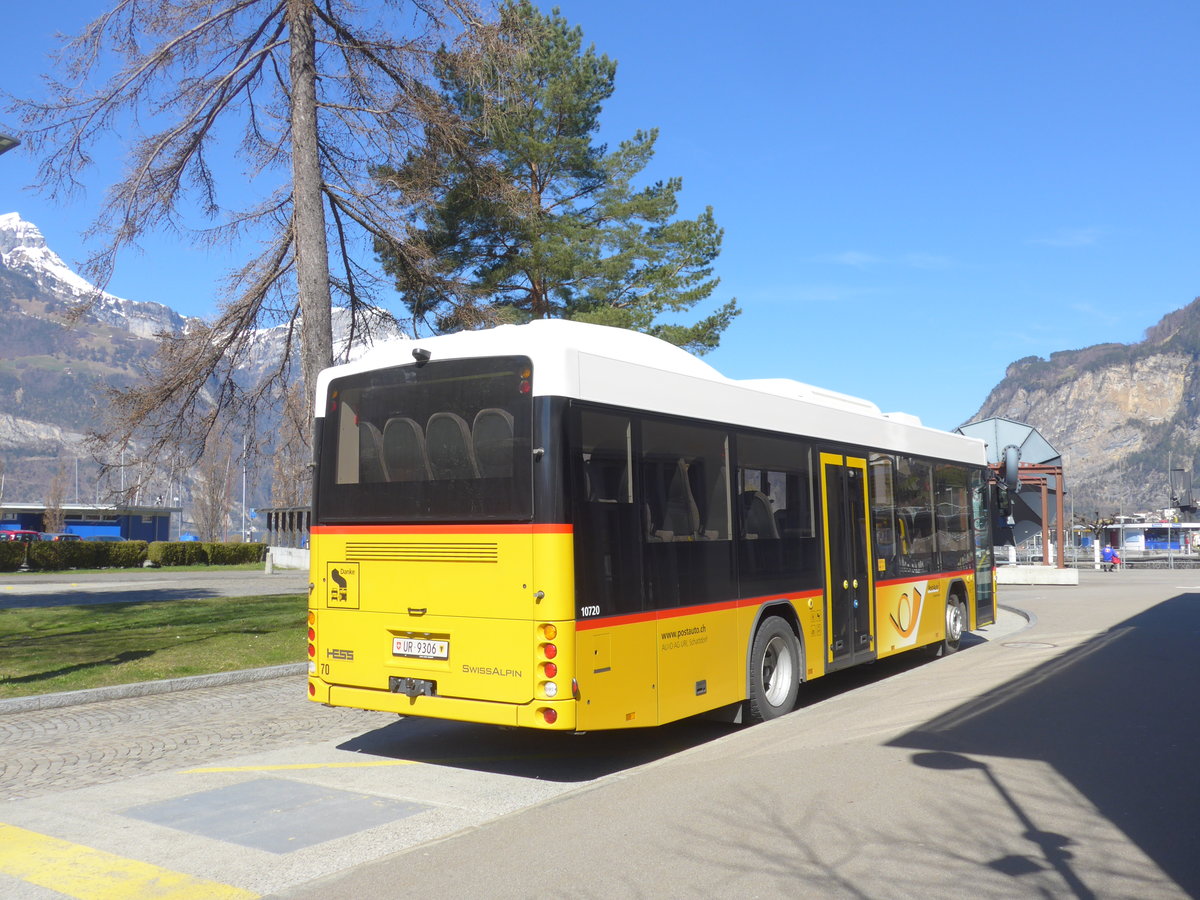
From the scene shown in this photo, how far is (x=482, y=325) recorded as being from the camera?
18078 mm

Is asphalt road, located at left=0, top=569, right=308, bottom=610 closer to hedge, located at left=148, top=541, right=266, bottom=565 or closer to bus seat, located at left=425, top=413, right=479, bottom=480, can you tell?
hedge, located at left=148, top=541, right=266, bottom=565

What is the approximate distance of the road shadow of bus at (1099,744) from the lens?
18.3 ft

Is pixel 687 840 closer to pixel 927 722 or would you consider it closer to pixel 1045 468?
pixel 927 722

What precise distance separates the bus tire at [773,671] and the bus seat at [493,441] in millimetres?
3166

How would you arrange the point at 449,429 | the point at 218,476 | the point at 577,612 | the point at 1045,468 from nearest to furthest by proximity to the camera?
1. the point at 577,612
2. the point at 449,429
3. the point at 1045,468
4. the point at 218,476

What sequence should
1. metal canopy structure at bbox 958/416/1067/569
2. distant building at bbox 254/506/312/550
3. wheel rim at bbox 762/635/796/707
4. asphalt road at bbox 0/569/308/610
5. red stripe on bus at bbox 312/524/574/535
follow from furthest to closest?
distant building at bbox 254/506/312/550, metal canopy structure at bbox 958/416/1067/569, asphalt road at bbox 0/569/308/610, wheel rim at bbox 762/635/796/707, red stripe on bus at bbox 312/524/574/535

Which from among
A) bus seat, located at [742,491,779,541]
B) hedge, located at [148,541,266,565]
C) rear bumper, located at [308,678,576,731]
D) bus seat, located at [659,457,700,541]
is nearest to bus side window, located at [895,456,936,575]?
bus seat, located at [742,491,779,541]

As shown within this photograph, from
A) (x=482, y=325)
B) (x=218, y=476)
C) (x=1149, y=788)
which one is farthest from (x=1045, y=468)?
(x=218, y=476)

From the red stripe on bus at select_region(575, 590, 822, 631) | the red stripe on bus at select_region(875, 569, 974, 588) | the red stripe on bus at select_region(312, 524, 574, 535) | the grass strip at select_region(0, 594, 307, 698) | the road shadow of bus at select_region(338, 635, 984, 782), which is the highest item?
the red stripe on bus at select_region(312, 524, 574, 535)

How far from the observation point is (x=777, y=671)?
999 centimetres

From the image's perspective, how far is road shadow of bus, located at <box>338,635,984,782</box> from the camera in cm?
844

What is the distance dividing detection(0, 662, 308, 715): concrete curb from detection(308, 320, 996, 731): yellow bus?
367 cm

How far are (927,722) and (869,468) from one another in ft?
12.4

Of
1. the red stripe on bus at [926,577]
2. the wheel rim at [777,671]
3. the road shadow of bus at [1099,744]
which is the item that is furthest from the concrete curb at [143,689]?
the road shadow of bus at [1099,744]
